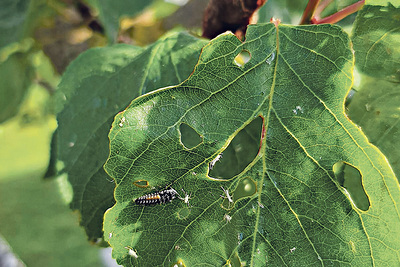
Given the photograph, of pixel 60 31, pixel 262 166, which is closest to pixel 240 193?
pixel 262 166

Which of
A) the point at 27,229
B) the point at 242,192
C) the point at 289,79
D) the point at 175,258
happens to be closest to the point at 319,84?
the point at 289,79

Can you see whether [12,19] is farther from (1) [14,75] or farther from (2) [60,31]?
(2) [60,31]

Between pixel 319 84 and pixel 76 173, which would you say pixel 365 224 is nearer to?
pixel 319 84

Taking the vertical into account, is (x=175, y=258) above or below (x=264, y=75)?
below

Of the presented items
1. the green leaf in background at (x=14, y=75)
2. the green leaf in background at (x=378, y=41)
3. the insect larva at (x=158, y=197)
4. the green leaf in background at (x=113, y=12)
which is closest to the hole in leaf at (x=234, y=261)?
the insect larva at (x=158, y=197)

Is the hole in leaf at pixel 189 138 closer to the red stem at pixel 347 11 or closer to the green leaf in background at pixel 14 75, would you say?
the red stem at pixel 347 11

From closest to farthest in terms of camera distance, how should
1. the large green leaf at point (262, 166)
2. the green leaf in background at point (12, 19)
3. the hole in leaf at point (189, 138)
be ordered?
the large green leaf at point (262, 166) < the hole in leaf at point (189, 138) < the green leaf in background at point (12, 19)
